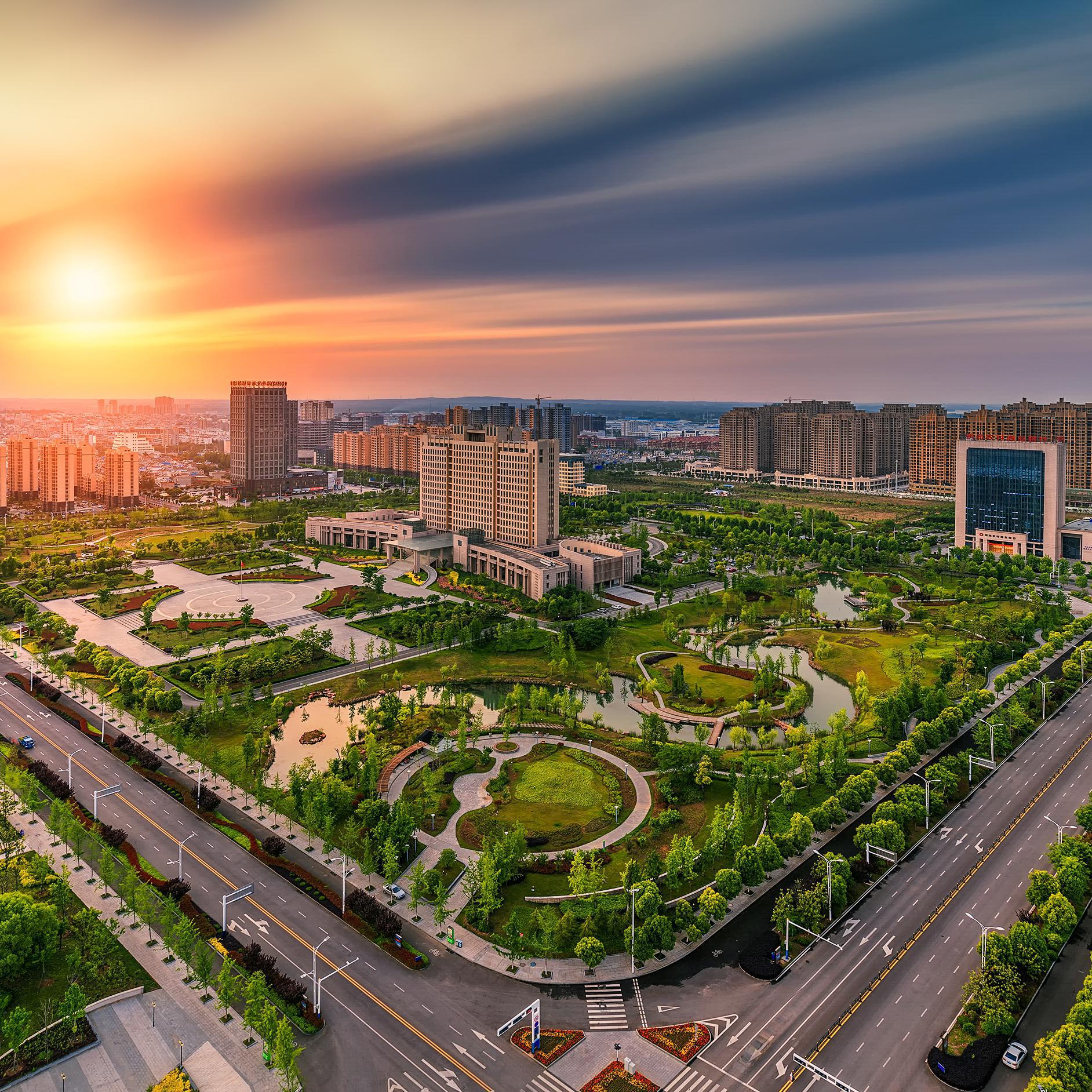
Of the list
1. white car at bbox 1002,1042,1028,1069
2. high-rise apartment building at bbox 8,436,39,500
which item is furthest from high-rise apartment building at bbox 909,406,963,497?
high-rise apartment building at bbox 8,436,39,500

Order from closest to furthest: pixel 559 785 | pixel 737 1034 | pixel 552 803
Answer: pixel 737 1034 < pixel 552 803 < pixel 559 785

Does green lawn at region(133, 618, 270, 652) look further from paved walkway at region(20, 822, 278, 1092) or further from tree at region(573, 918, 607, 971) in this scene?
tree at region(573, 918, 607, 971)

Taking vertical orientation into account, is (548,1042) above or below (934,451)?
below

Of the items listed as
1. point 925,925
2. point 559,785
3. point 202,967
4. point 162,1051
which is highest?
point 559,785

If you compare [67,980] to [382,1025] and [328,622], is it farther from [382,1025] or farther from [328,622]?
[328,622]

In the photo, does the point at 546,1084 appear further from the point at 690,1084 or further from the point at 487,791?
the point at 487,791

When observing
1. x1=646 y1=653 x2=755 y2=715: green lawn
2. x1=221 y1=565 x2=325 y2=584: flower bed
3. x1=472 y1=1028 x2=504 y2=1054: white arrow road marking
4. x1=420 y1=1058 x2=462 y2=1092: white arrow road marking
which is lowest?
x1=420 y1=1058 x2=462 y2=1092: white arrow road marking

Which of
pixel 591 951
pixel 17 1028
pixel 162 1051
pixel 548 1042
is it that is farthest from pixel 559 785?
pixel 17 1028

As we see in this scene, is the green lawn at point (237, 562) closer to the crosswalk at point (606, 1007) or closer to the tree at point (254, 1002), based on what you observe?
the tree at point (254, 1002)
